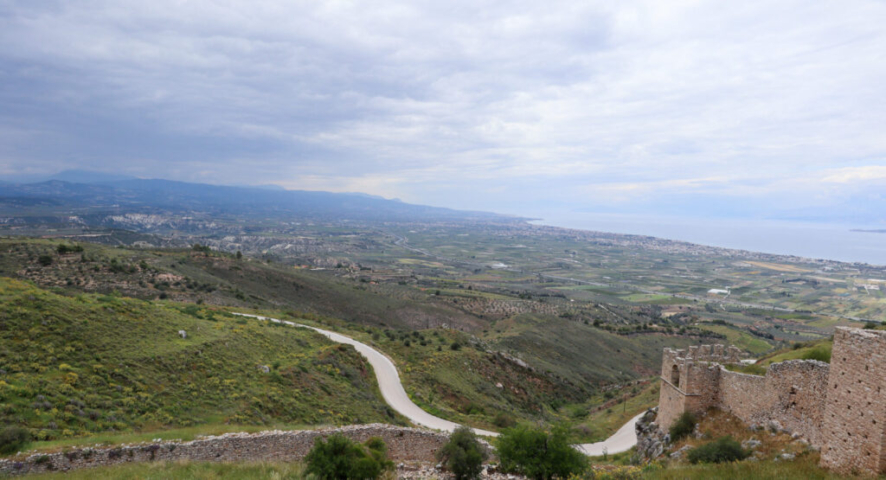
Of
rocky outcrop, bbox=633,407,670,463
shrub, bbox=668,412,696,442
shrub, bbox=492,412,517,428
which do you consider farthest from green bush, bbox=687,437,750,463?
shrub, bbox=492,412,517,428

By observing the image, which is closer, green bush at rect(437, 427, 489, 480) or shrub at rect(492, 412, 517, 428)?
green bush at rect(437, 427, 489, 480)

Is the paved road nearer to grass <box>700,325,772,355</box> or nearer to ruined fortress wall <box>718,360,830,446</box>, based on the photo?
ruined fortress wall <box>718,360,830,446</box>

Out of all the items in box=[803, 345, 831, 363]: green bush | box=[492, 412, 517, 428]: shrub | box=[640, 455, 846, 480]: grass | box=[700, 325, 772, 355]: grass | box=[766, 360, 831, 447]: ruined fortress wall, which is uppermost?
box=[803, 345, 831, 363]: green bush

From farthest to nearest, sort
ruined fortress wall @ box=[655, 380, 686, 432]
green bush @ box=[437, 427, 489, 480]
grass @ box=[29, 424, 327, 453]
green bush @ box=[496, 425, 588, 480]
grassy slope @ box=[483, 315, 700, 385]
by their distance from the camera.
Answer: grassy slope @ box=[483, 315, 700, 385] → ruined fortress wall @ box=[655, 380, 686, 432] → green bush @ box=[437, 427, 489, 480] → green bush @ box=[496, 425, 588, 480] → grass @ box=[29, 424, 327, 453]

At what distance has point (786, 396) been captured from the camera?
1281 cm

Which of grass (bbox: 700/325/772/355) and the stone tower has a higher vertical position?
the stone tower

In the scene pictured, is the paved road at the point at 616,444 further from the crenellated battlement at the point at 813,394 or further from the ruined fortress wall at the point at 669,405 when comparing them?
the crenellated battlement at the point at 813,394

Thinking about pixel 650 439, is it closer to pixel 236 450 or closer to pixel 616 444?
pixel 616 444

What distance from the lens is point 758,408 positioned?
13773 mm

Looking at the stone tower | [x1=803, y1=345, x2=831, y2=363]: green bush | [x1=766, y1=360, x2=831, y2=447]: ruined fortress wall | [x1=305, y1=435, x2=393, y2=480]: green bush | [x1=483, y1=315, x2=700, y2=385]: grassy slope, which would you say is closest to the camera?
[x1=305, y1=435, x2=393, y2=480]: green bush

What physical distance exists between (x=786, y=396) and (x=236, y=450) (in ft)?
60.1

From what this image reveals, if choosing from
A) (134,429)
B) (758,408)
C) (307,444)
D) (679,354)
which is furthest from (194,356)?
(758,408)

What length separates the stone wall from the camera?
37.6 ft

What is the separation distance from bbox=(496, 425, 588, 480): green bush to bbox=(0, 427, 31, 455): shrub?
558 inches
